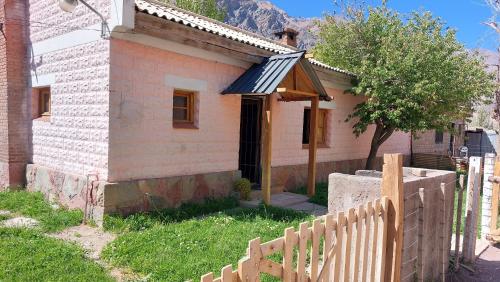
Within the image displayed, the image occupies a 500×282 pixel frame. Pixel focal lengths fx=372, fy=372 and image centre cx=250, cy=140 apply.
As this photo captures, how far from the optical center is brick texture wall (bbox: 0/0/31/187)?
7.99m

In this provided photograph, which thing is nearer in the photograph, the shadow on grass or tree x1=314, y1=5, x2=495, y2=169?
the shadow on grass

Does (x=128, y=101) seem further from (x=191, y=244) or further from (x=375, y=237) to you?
(x=375, y=237)

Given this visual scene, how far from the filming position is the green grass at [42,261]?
13.5 ft

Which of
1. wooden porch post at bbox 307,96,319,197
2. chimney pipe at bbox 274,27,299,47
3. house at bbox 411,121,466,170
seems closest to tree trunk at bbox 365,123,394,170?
house at bbox 411,121,466,170

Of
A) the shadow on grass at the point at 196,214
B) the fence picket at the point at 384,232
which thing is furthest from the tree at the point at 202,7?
the fence picket at the point at 384,232

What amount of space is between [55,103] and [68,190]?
6.11 feet

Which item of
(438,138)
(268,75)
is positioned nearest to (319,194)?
(268,75)

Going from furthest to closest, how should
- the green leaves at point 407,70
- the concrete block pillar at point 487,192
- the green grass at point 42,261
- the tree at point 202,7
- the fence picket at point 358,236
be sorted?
A: the tree at point 202,7 → the green leaves at point 407,70 → the concrete block pillar at point 487,192 → the green grass at point 42,261 → the fence picket at point 358,236

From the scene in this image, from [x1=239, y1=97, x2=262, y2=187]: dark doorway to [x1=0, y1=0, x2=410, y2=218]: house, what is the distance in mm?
106

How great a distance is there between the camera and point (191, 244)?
5.12 metres

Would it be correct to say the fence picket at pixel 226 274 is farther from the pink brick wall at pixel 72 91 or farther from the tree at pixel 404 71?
the tree at pixel 404 71

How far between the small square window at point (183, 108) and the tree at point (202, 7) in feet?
58.9

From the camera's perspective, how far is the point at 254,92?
743 cm

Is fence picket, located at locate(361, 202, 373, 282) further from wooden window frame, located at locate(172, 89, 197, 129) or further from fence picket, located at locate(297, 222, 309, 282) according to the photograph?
wooden window frame, located at locate(172, 89, 197, 129)
